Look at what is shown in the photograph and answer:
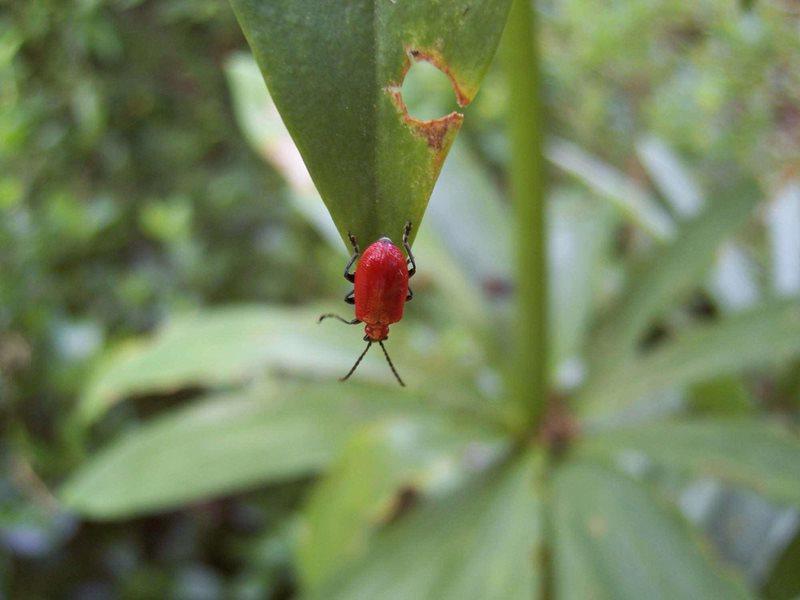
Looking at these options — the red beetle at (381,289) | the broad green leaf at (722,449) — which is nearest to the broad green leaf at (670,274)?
the broad green leaf at (722,449)

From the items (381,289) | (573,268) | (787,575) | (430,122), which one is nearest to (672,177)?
(573,268)

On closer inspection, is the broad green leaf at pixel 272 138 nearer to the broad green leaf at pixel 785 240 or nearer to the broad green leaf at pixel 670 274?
the broad green leaf at pixel 670 274

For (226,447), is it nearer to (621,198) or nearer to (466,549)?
(466,549)

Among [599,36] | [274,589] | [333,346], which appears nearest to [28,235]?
[333,346]

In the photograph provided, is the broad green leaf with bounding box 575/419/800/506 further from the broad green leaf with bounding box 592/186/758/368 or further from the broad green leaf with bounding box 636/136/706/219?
the broad green leaf with bounding box 636/136/706/219

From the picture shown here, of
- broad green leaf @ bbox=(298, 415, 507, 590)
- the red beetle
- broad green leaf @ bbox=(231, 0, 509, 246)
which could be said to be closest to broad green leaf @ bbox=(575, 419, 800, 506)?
broad green leaf @ bbox=(298, 415, 507, 590)

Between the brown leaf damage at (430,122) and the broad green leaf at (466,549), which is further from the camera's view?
the broad green leaf at (466,549)
